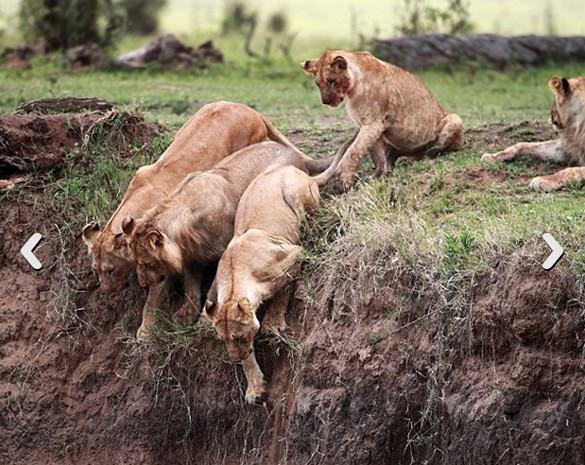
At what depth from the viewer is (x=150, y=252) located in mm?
9648

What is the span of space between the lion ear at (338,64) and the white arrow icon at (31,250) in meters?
2.33

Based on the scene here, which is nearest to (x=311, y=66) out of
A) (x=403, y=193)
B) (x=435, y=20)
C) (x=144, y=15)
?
(x=403, y=193)

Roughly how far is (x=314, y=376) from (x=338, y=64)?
94.7 inches

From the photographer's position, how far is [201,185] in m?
10.1

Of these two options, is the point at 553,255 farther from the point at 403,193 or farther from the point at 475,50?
the point at 475,50

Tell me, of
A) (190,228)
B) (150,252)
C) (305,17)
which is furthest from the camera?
(305,17)

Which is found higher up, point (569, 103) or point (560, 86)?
point (560, 86)

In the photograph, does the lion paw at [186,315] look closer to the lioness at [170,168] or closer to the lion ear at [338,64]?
the lioness at [170,168]

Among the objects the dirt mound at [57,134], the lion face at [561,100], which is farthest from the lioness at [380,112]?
the dirt mound at [57,134]

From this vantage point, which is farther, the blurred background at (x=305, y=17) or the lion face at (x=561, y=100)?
the blurred background at (x=305, y=17)

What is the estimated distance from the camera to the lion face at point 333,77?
10.5 meters

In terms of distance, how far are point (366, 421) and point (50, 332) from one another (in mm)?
2742

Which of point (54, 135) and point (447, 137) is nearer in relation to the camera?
point (447, 137)

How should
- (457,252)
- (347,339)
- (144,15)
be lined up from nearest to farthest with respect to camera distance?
(457,252), (347,339), (144,15)
